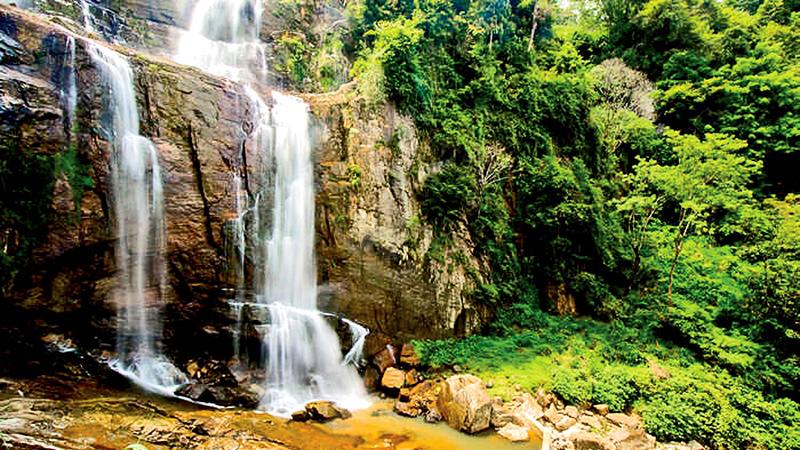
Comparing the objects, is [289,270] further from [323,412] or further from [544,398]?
[544,398]

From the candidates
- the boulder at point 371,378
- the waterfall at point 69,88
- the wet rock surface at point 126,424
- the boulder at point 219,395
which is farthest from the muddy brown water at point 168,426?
the waterfall at point 69,88

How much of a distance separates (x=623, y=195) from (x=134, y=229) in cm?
1896

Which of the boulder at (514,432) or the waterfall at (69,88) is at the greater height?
the waterfall at (69,88)

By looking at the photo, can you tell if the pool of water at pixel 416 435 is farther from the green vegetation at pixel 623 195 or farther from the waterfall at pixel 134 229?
the waterfall at pixel 134 229

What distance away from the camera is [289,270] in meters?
12.0

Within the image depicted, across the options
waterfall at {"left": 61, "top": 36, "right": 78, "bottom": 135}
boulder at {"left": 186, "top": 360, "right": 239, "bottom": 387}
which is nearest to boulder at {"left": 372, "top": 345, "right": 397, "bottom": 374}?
boulder at {"left": 186, "top": 360, "right": 239, "bottom": 387}

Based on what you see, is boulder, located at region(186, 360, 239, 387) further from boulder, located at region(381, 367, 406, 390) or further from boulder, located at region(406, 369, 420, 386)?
boulder, located at region(406, 369, 420, 386)

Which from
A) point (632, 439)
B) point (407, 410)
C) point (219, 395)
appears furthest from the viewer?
point (407, 410)

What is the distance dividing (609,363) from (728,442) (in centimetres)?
310

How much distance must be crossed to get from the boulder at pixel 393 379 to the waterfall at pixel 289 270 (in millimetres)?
633

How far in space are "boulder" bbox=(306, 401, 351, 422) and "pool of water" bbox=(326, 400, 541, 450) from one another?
6.8 inches

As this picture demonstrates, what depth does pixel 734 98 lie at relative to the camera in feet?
67.9

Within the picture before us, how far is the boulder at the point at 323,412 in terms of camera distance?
9.12 metres

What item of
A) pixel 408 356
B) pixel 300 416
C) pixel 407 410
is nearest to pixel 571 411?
pixel 407 410
